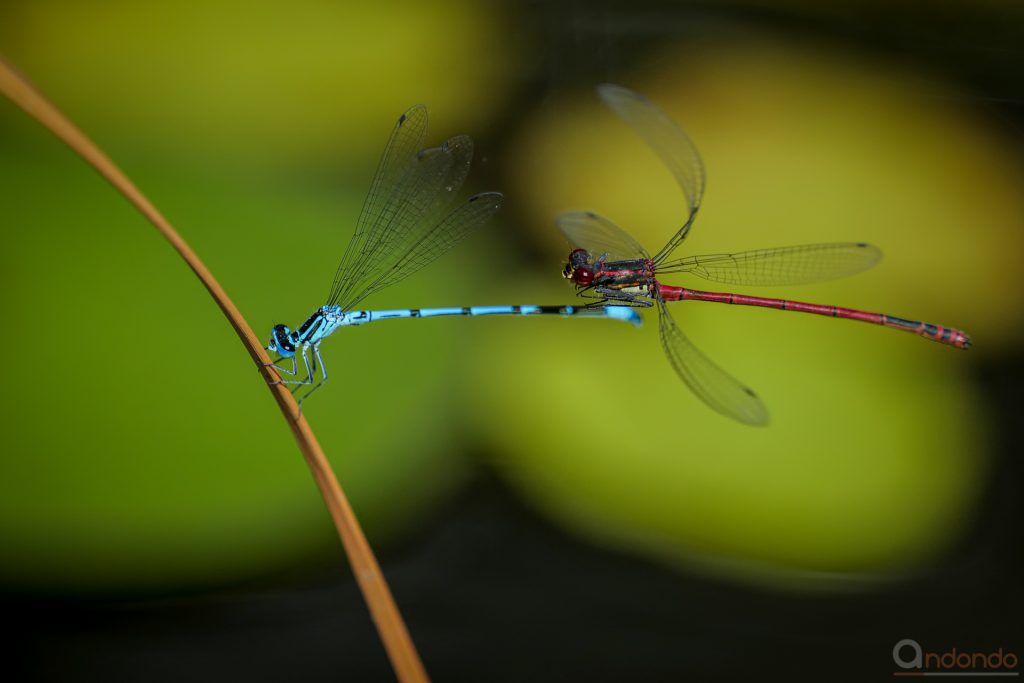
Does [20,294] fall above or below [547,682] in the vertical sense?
above

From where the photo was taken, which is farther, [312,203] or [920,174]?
[920,174]

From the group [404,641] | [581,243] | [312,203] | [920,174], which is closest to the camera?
[404,641]

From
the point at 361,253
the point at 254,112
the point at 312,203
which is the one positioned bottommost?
the point at 361,253

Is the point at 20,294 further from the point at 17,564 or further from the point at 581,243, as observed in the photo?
the point at 581,243

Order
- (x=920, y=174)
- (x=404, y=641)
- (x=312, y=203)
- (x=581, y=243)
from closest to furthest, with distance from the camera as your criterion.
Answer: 1. (x=404, y=641)
2. (x=581, y=243)
3. (x=312, y=203)
4. (x=920, y=174)

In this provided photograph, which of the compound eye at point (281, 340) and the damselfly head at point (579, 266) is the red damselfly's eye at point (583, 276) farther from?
the compound eye at point (281, 340)

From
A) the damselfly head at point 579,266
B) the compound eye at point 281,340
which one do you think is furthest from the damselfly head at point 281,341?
the damselfly head at point 579,266

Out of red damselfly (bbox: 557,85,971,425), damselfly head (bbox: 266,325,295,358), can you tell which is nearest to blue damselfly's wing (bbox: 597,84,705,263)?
red damselfly (bbox: 557,85,971,425)

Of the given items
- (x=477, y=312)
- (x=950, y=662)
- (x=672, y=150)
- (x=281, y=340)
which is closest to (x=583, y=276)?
(x=477, y=312)

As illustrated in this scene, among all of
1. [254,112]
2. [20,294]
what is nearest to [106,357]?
[20,294]
